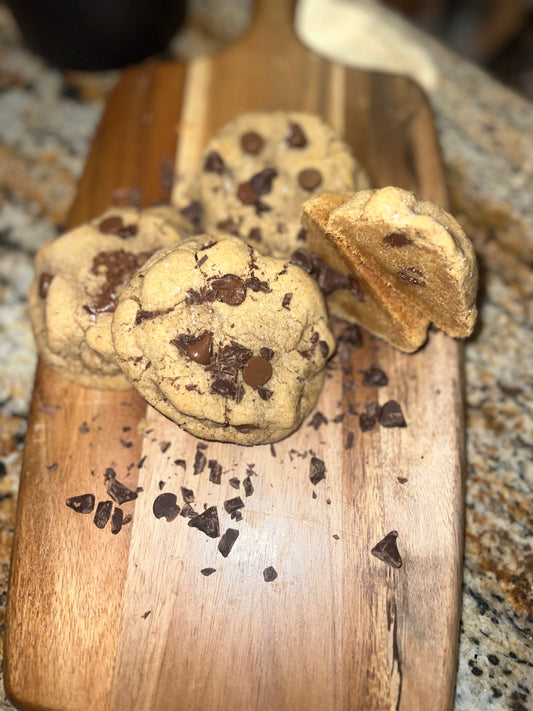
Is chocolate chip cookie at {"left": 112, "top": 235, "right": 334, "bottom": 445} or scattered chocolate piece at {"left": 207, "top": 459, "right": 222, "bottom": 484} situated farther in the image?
scattered chocolate piece at {"left": 207, "top": 459, "right": 222, "bottom": 484}

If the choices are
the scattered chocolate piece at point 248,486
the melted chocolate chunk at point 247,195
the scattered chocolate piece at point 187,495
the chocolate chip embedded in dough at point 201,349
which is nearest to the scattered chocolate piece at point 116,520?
the scattered chocolate piece at point 187,495

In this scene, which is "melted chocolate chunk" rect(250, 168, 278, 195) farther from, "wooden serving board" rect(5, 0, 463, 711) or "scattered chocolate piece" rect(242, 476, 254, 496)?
"scattered chocolate piece" rect(242, 476, 254, 496)

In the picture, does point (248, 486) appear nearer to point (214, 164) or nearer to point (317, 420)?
point (317, 420)

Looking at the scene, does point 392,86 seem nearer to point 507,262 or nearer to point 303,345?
point 507,262

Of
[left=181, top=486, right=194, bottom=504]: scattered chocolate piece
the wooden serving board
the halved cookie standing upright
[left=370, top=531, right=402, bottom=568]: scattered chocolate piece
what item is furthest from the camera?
[left=181, top=486, right=194, bottom=504]: scattered chocolate piece

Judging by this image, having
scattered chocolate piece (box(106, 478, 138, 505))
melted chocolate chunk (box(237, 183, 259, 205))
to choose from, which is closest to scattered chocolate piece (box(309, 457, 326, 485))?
scattered chocolate piece (box(106, 478, 138, 505))

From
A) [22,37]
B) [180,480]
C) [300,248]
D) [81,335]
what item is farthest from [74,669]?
[22,37]

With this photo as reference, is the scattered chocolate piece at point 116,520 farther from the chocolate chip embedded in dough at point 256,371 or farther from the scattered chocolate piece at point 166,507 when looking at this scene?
the chocolate chip embedded in dough at point 256,371

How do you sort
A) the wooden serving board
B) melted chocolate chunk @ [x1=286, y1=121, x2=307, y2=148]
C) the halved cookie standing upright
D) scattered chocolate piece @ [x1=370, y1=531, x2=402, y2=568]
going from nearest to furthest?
the halved cookie standing upright < the wooden serving board < scattered chocolate piece @ [x1=370, y1=531, x2=402, y2=568] < melted chocolate chunk @ [x1=286, y1=121, x2=307, y2=148]
